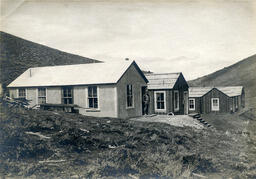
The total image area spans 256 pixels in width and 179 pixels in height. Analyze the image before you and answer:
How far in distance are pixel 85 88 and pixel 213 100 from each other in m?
13.3

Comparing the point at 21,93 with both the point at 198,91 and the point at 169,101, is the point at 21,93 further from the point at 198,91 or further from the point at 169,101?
the point at 198,91

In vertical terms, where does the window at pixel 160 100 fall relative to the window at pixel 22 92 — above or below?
below

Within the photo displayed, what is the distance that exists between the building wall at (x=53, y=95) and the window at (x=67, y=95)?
20cm

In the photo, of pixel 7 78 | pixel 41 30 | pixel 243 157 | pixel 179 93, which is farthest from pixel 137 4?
pixel 179 93

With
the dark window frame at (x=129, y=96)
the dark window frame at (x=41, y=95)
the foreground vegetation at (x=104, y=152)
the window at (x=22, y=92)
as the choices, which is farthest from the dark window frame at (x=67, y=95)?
the dark window frame at (x=129, y=96)

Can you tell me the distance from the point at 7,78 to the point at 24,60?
0.79m

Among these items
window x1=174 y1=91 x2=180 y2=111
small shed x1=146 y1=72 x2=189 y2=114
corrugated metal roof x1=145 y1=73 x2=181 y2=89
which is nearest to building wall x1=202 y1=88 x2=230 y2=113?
small shed x1=146 y1=72 x2=189 y2=114

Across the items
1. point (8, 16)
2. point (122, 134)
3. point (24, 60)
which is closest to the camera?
point (8, 16)

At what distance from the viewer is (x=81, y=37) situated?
6164 millimetres

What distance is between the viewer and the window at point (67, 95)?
851cm

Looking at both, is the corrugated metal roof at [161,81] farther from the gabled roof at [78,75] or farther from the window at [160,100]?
the gabled roof at [78,75]

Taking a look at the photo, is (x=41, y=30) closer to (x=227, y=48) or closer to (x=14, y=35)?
(x=14, y=35)

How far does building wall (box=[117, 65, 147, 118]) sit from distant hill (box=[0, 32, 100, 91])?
2804 millimetres

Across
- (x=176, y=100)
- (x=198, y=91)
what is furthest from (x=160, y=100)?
(x=198, y=91)
